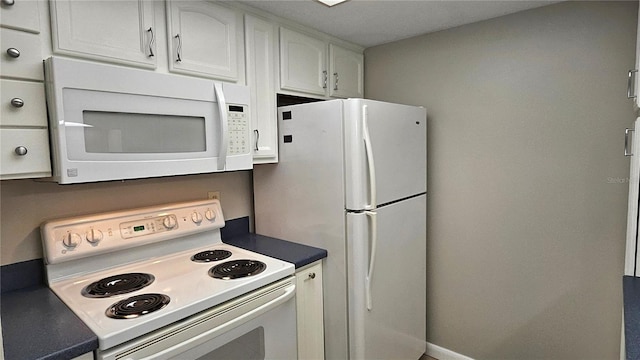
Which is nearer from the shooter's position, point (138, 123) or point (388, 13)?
point (138, 123)

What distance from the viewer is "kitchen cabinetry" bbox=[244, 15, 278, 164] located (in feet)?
6.05

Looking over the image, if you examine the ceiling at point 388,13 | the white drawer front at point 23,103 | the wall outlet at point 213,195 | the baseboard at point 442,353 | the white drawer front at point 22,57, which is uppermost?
the ceiling at point 388,13

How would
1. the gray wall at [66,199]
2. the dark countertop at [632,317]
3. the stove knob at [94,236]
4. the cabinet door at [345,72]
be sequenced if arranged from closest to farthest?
1. the dark countertop at [632,317]
2. the gray wall at [66,199]
3. the stove knob at [94,236]
4. the cabinet door at [345,72]

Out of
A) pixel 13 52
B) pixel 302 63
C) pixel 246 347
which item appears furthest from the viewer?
pixel 302 63

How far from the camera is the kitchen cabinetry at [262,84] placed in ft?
6.05

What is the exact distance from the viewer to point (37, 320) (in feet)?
3.93

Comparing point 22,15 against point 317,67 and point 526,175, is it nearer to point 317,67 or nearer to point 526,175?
point 317,67

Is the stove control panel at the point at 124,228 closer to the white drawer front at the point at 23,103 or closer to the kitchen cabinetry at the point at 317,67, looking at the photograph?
the white drawer front at the point at 23,103

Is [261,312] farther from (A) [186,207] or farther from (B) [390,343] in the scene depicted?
(B) [390,343]

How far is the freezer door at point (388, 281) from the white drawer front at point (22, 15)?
1446mm

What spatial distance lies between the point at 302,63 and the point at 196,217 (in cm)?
107

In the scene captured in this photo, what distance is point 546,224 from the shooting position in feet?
6.56

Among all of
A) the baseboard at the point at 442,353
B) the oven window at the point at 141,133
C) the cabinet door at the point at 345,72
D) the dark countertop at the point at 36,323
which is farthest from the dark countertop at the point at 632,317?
the cabinet door at the point at 345,72

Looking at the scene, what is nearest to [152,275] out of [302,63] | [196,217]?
[196,217]
